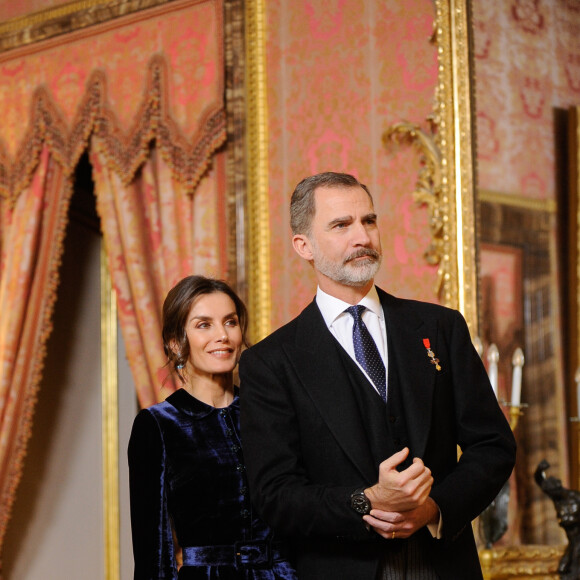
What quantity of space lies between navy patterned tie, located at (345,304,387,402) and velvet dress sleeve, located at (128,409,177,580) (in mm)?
674

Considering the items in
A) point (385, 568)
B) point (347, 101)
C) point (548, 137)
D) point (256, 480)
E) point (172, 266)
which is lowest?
point (385, 568)

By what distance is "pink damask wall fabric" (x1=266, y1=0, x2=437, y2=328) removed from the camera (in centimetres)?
384

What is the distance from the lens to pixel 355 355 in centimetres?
210

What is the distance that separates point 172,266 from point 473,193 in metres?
1.48

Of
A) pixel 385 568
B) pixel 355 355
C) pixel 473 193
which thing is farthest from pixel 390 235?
pixel 385 568

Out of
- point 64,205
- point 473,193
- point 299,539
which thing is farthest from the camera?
point 64,205

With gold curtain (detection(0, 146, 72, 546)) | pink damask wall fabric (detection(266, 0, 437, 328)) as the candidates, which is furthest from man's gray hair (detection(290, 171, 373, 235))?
gold curtain (detection(0, 146, 72, 546))

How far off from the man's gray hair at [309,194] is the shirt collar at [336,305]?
15 cm

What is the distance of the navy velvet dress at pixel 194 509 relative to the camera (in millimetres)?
2436

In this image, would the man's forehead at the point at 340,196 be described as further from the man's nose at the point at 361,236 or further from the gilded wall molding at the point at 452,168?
the gilded wall molding at the point at 452,168

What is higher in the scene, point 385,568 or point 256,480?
point 256,480

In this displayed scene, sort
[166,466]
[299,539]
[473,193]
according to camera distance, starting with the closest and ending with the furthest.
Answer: [299,539] → [166,466] → [473,193]

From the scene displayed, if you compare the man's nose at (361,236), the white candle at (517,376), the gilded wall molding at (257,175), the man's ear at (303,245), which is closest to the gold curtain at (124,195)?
the gilded wall molding at (257,175)

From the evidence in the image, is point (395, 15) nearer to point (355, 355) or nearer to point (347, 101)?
point (347, 101)
